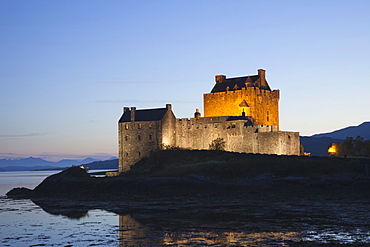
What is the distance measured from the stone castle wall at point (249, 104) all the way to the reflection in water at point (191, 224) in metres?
34.7

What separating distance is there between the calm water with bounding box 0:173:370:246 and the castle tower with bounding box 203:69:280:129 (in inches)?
1349

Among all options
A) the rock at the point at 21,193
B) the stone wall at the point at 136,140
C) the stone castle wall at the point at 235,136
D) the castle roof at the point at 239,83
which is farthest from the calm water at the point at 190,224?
the castle roof at the point at 239,83

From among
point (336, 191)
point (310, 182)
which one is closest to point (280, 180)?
point (310, 182)

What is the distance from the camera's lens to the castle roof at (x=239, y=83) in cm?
7125

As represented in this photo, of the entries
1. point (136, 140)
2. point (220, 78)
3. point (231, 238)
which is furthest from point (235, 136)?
point (231, 238)

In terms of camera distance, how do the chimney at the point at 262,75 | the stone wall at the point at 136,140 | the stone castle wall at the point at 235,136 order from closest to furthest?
1. the stone castle wall at the point at 235,136
2. the stone wall at the point at 136,140
3. the chimney at the point at 262,75

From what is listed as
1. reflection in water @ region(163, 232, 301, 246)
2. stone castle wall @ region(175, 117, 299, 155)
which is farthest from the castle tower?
reflection in water @ region(163, 232, 301, 246)

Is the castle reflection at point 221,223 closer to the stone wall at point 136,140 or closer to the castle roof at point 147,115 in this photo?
the stone wall at point 136,140

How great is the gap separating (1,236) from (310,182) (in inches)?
1099

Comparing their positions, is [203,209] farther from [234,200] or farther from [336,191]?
[336,191]

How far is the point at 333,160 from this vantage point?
51500mm

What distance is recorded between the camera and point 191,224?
26688 mm

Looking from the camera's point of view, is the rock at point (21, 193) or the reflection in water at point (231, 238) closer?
the reflection in water at point (231, 238)

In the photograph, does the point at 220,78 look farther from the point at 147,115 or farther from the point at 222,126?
the point at 147,115
